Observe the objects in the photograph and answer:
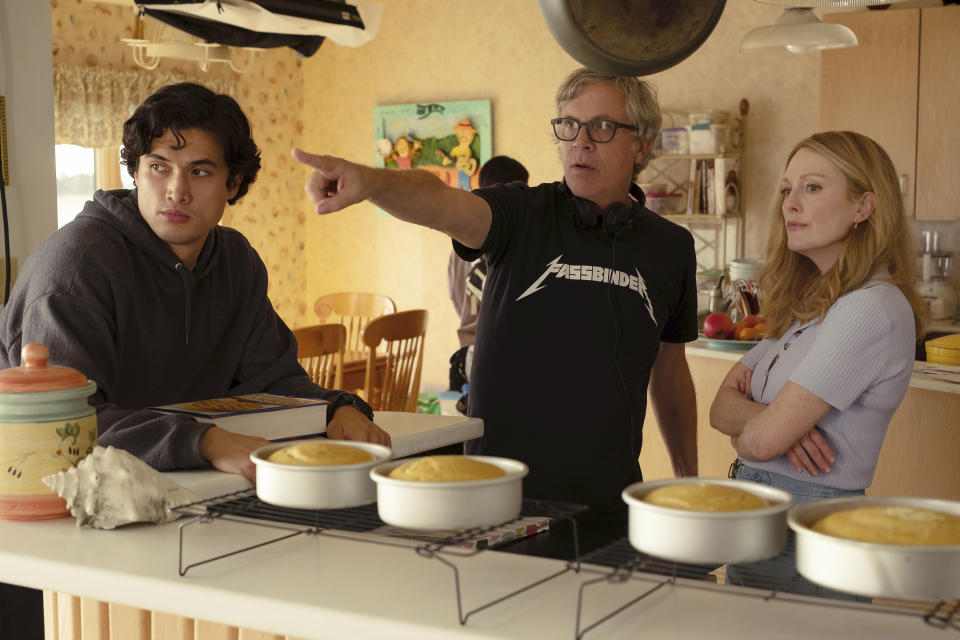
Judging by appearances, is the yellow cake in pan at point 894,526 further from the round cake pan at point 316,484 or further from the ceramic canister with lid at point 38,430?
the ceramic canister with lid at point 38,430

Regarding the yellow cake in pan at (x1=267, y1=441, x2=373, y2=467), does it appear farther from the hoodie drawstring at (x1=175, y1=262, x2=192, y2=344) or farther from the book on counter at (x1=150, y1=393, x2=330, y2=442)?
the hoodie drawstring at (x1=175, y1=262, x2=192, y2=344)

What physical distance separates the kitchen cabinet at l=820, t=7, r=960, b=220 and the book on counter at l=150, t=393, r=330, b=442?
4029 mm

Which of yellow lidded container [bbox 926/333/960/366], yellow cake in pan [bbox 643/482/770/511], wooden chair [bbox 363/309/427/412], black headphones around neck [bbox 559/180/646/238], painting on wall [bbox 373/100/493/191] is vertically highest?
painting on wall [bbox 373/100/493/191]

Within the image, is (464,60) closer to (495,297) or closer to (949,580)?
(495,297)

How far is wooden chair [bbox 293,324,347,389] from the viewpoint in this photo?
4.58 m

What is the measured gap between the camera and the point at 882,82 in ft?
16.9

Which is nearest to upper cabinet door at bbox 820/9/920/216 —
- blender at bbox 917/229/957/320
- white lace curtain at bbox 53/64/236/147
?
blender at bbox 917/229/957/320

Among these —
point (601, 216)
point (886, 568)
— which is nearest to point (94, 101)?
point (601, 216)

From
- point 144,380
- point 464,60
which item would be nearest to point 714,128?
point 464,60

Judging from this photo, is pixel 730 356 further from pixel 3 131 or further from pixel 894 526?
pixel 894 526

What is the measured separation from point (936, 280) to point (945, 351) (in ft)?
5.96

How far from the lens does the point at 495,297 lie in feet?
→ 7.70

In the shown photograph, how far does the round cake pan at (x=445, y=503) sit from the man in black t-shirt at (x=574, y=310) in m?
1.08

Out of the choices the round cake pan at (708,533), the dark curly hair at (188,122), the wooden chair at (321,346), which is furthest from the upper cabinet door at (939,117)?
the round cake pan at (708,533)
